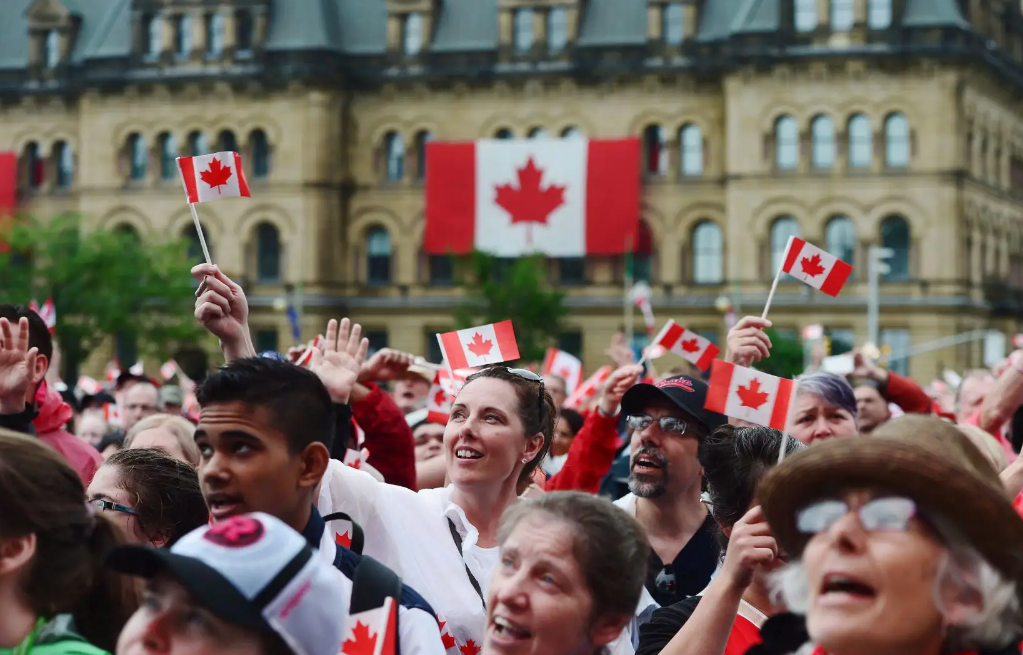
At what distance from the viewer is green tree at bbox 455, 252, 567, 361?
49.7m

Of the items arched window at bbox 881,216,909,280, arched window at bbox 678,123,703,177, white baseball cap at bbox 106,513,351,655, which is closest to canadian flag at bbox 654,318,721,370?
white baseball cap at bbox 106,513,351,655

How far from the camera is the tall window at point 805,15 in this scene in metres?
52.0

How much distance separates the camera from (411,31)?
5694 centimetres

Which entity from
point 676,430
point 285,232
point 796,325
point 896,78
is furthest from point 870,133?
point 676,430

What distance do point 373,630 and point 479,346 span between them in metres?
3.25

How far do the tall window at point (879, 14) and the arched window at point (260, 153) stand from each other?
811 inches

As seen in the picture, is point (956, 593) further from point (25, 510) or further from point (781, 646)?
point (25, 510)

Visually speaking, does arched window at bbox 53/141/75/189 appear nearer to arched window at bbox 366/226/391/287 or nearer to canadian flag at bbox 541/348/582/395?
arched window at bbox 366/226/391/287

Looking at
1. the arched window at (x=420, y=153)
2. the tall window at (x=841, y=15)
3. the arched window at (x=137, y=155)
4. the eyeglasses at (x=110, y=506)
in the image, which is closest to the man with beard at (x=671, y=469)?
the eyeglasses at (x=110, y=506)

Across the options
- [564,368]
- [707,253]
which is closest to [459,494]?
[564,368]

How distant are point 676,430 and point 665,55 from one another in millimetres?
49081

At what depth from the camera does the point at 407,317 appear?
5638 cm

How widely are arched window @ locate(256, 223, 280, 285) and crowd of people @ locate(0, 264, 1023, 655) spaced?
166ft

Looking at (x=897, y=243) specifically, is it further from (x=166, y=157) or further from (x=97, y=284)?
(x=166, y=157)
